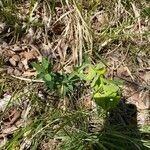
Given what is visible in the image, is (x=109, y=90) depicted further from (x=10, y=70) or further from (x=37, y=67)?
(x=10, y=70)

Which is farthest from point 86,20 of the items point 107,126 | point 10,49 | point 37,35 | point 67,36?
point 107,126

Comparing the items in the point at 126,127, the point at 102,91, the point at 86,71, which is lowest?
the point at 126,127

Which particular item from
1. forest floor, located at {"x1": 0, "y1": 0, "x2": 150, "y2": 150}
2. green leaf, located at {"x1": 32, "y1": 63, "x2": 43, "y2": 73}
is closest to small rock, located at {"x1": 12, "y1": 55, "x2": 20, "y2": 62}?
forest floor, located at {"x1": 0, "y1": 0, "x2": 150, "y2": 150}

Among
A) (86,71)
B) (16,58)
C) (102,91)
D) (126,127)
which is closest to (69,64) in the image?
(86,71)

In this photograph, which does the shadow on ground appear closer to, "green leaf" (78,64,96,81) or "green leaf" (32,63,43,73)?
"green leaf" (78,64,96,81)

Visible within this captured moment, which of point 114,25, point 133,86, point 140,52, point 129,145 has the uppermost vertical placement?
point 114,25

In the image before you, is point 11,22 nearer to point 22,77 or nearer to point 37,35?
point 37,35

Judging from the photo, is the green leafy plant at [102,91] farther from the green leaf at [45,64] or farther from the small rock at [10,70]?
the small rock at [10,70]

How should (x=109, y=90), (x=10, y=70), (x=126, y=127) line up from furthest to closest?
1. (x=10, y=70)
2. (x=126, y=127)
3. (x=109, y=90)
